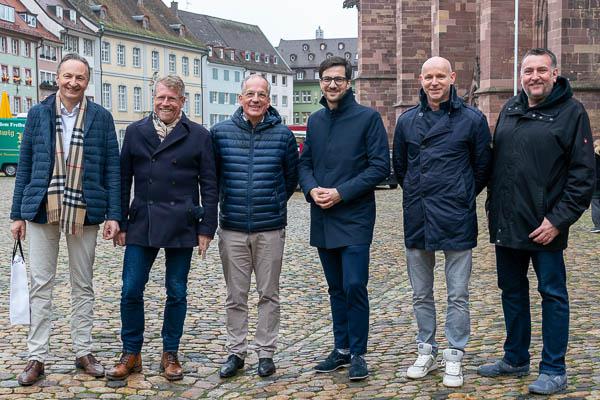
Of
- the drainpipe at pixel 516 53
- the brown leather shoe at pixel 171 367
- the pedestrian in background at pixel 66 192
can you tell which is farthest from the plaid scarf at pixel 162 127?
the drainpipe at pixel 516 53

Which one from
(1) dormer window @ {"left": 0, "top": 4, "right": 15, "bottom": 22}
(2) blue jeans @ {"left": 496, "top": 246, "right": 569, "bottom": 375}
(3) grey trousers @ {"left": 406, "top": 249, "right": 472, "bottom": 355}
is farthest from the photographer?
(1) dormer window @ {"left": 0, "top": 4, "right": 15, "bottom": 22}

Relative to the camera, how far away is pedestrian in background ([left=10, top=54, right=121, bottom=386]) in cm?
544

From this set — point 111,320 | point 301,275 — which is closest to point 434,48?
point 301,275

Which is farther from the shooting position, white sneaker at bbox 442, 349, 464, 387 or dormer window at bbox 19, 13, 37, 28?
dormer window at bbox 19, 13, 37, 28

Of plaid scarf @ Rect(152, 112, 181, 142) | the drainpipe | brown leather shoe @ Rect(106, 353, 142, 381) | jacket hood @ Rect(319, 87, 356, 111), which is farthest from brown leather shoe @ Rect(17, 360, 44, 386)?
the drainpipe

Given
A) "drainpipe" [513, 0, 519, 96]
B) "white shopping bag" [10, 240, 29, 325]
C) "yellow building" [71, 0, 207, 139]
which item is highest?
"yellow building" [71, 0, 207, 139]

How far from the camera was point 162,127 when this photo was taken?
18.2 ft

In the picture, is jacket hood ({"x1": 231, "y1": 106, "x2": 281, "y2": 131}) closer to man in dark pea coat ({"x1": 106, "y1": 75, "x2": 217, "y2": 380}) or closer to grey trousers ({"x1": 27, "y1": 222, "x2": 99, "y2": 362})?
man in dark pea coat ({"x1": 106, "y1": 75, "x2": 217, "y2": 380})

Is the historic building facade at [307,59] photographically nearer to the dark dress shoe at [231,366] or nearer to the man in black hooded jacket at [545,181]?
the dark dress shoe at [231,366]

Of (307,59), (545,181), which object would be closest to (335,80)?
(545,181)

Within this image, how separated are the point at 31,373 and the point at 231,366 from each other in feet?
4.05

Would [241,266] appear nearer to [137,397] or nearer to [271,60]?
[137,397]

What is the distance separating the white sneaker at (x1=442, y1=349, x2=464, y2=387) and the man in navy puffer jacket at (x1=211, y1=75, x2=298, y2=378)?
1.12m

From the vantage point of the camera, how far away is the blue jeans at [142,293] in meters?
5.55
